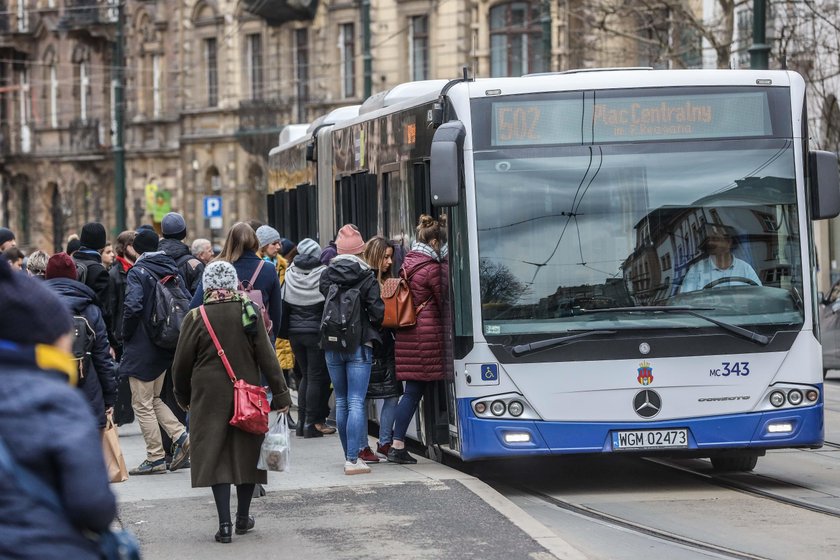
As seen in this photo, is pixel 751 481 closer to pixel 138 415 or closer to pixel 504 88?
pixel 504 88

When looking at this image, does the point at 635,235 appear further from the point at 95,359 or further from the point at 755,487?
the point at 95,359

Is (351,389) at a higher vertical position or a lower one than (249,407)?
lower

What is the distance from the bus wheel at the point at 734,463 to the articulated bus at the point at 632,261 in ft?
3.11

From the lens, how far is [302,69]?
51.4 metres

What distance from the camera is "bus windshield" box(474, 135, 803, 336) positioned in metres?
10.8

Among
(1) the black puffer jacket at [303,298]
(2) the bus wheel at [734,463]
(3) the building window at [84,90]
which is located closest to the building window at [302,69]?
(3) the building window at [84,90]

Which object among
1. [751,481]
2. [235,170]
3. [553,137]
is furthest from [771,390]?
[235,170]

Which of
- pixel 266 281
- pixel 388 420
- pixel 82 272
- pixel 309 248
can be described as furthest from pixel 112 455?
pixel 309 248

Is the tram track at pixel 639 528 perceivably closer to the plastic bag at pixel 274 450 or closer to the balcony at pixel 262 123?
the plastic bag at pixel 274 450

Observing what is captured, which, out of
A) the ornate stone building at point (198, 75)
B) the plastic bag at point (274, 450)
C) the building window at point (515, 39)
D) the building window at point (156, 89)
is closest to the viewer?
the plastic bag at point (274, 450)

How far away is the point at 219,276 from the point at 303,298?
549 cm

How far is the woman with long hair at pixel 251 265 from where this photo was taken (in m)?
11.0

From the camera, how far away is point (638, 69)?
11492mm

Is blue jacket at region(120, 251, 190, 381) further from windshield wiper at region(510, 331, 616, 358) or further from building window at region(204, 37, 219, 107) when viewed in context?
building window at region(204, 37, 219, 107)
